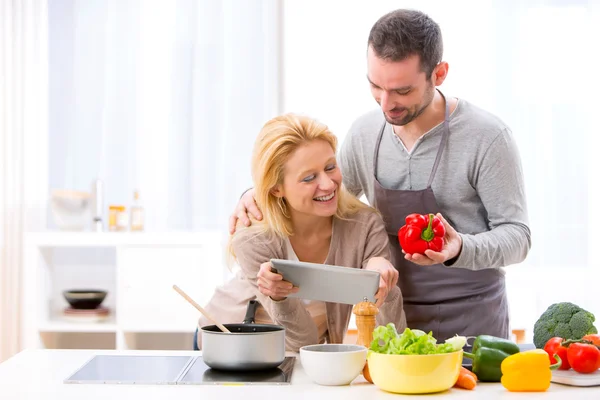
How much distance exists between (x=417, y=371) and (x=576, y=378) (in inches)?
15.4

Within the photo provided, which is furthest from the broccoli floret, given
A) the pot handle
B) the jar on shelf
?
the jar on shelf

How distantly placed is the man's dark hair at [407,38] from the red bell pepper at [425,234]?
0.50 m

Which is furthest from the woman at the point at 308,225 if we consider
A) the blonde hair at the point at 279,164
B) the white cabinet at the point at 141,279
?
the white cabinet at the point at 141,279

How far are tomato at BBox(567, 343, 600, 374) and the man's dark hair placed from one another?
101 cm

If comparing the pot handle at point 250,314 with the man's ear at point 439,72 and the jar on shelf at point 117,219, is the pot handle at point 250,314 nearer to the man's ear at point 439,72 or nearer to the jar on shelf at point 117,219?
the man's ear at point 439,72

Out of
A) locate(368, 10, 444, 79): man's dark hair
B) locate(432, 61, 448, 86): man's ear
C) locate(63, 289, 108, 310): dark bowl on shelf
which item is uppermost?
locate(368, 10, 444, 79): man's dark hair

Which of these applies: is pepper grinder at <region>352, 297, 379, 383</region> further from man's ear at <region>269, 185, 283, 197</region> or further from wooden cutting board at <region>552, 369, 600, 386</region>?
man's ear at <region>269, 185, 283, 197</region>

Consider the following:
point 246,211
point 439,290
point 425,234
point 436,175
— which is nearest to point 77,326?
point 246,211

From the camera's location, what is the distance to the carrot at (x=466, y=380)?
1.69 m

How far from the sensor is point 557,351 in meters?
1.82

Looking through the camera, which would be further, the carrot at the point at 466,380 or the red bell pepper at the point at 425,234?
the red bell pepper at the point at 425,234

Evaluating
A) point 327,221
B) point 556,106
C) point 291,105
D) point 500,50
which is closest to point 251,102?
point 291,105

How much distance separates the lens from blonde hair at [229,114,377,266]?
2.37m

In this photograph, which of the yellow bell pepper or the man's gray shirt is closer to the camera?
the yellow bell pepper
